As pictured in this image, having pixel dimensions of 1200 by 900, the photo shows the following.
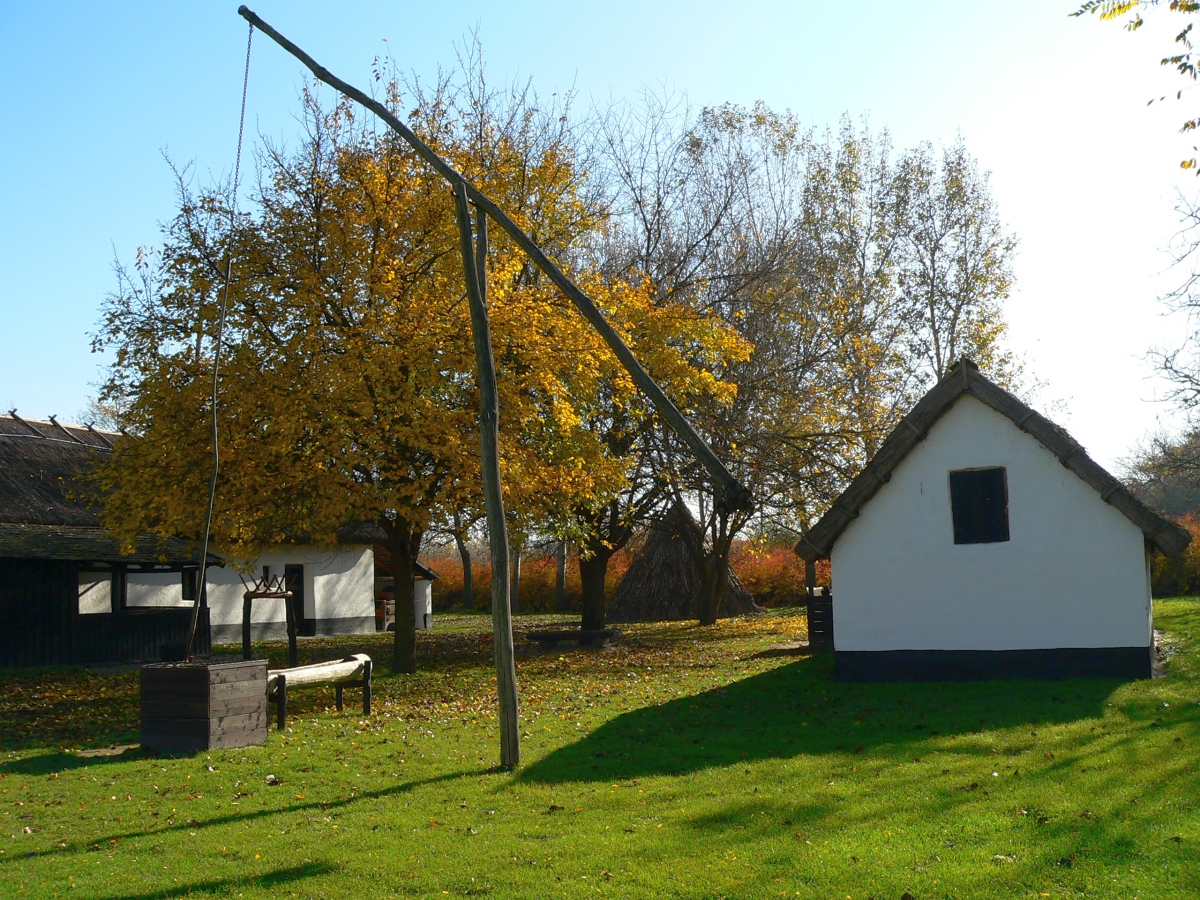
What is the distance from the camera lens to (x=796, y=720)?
13031mm

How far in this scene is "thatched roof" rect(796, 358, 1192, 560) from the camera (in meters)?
14.4

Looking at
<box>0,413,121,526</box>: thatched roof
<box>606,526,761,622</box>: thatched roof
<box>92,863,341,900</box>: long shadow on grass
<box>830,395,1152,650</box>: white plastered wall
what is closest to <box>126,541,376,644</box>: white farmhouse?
<box>0,413,121,526</box>: thatched roof

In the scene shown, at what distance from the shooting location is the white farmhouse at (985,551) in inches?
576

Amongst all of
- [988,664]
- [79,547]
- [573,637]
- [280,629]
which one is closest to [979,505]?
[988,664]

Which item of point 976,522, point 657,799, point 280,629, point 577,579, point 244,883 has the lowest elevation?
point 280,629

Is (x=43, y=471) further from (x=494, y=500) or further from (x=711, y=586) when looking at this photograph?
(x=494, y=500)

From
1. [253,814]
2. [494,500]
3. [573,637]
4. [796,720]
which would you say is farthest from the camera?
[573,637]

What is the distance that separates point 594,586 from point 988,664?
14.6 metres

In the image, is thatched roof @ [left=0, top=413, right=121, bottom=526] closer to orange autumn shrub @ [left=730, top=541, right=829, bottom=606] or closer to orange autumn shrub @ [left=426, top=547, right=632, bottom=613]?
orange autumn shrub @ [left=426, top=547, right=632, bottom=613]

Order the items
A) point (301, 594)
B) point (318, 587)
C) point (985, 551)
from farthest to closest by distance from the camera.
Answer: point (318, 587), point (301, 594), point (985, 551)

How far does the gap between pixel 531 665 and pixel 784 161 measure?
64.5 feet

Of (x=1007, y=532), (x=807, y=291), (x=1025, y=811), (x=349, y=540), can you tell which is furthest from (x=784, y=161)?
(x=1025, y=811)

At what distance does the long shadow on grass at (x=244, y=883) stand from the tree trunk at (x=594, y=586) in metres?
21.1

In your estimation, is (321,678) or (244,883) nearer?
(244,883)
